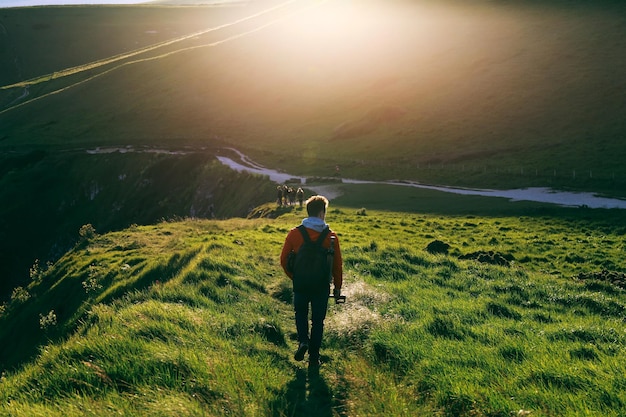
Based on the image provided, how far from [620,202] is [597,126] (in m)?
51.4

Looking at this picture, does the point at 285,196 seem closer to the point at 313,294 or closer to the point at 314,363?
the point at 313,294

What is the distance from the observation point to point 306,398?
24.0 feet

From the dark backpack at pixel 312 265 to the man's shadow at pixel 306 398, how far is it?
1.50 metres

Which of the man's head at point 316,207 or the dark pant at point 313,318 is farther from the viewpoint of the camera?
the man's head at point 316,207

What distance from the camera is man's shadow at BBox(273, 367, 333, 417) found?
6.72 m

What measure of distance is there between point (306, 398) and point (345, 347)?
7.76 feet

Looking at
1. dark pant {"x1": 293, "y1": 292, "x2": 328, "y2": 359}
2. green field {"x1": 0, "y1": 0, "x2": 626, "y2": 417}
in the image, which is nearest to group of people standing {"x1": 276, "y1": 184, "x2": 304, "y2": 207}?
green field {"x1": 0, "y1": 0, "x2": 626, "y2": 417}

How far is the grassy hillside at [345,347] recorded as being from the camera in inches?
256

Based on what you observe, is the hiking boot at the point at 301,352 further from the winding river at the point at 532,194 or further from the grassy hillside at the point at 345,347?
the winding river at the point at 532,194

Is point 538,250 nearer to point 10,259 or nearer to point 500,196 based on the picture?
point 500,196

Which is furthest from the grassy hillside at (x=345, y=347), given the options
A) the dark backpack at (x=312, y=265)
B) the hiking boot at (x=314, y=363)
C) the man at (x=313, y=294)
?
the dark backpack at (x=312, y=265)

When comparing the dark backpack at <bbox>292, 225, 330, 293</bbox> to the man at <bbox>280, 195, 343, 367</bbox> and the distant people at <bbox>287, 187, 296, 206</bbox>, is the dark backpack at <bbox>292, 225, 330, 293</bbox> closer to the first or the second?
the man at <bbox>280, 195, 343, 367</bbox>

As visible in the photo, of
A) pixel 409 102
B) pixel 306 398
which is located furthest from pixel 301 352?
pixel 409 102

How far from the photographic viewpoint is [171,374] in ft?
22.3
